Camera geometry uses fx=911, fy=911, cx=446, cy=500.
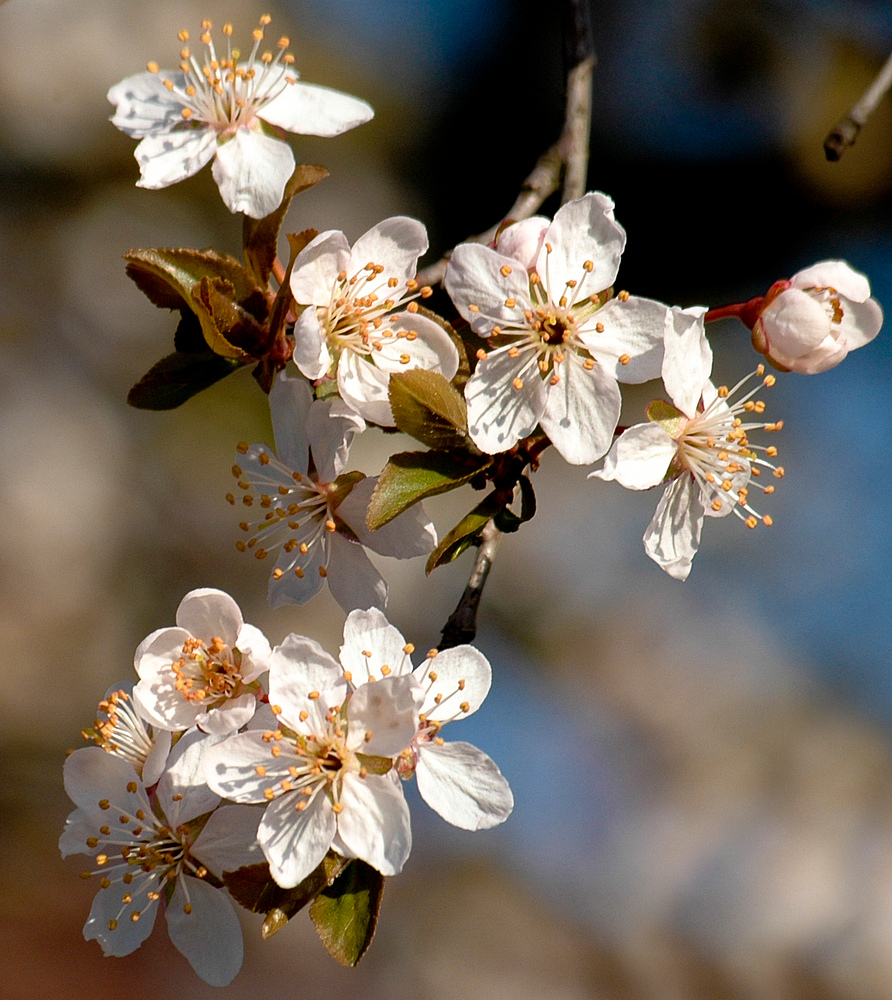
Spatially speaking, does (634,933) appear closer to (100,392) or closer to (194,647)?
(100,392)

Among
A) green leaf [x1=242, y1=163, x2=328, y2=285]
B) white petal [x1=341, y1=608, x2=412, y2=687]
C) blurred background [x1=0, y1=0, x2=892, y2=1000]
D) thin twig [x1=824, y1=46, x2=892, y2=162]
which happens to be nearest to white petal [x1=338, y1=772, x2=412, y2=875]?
white petal [x1=341, y1=608, x2=412, y2=687]

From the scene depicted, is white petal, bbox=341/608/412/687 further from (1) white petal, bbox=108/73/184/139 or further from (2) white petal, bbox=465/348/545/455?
(1) white petal, bbox=108/73/184/139

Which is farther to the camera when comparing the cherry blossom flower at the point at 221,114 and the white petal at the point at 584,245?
the cherry blossom flower at the point at 221,114

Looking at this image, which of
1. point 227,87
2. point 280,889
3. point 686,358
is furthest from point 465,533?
point 227,87

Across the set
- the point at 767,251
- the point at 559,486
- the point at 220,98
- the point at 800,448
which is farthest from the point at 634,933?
the point at 220,98

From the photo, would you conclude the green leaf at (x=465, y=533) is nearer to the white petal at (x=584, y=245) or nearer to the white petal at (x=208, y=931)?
the white petal at (x=584, y=245)

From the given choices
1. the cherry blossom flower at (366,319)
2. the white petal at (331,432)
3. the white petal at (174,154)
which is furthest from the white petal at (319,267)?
the white petal at (174,154)

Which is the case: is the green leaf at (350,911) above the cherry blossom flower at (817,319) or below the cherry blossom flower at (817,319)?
below
